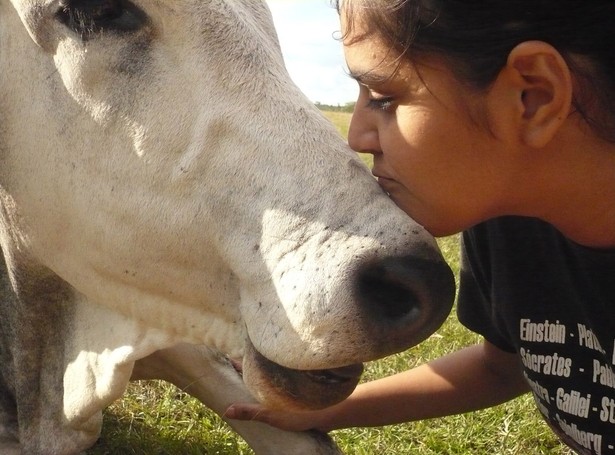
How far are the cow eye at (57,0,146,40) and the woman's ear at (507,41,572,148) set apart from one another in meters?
0.88

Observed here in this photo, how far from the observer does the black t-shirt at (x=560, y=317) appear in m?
2.03

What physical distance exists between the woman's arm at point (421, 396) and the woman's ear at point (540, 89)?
43.4 inches

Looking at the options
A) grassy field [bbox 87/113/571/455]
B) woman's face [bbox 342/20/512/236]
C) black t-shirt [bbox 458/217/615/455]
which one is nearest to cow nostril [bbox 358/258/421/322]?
woman's face [bbox 342/20/512/236]

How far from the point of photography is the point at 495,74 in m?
1.64

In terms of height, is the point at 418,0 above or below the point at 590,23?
above

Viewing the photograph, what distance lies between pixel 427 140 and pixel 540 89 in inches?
9.5

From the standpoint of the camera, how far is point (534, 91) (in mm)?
1650

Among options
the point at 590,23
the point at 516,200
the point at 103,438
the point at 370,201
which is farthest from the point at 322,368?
the point at 103,438

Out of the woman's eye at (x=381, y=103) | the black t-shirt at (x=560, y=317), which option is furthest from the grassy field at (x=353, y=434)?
the woman's eye at (x=381, y=103)

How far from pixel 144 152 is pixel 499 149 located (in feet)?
2.64

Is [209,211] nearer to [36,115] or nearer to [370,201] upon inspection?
[370,201]

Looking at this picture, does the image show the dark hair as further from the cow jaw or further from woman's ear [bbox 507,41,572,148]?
the cow jaw

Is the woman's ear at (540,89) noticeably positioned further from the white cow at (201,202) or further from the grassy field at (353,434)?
the grassy field at (353,434)

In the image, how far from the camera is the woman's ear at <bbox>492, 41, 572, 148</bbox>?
5.19 feet
